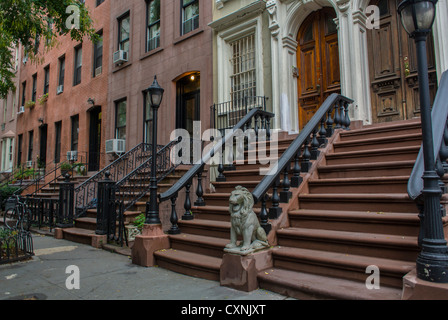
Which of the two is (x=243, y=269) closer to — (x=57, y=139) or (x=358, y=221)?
(x=358, y=221)

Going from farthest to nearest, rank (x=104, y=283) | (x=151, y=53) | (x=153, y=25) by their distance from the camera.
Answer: (x=153, y=25), (x=151, y=53), (x=104, y=283)

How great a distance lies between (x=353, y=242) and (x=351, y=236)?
82mm

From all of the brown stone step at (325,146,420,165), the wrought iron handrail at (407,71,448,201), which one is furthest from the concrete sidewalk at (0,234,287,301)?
the brown stone step at (325,146,420,165)

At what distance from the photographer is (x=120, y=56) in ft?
46.6

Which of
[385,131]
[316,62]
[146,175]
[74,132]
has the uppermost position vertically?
[316,62]

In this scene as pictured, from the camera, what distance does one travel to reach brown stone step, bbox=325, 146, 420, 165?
5.42 meters

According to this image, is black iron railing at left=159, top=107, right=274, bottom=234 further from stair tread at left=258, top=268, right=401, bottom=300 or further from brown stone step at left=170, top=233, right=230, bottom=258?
stair tread at left=258, top=268, right=401, bottom=300

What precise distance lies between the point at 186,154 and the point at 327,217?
6.56 m

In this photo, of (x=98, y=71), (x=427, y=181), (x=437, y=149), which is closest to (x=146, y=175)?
(x=98, y=71)

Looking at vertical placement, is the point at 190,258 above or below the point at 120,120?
below

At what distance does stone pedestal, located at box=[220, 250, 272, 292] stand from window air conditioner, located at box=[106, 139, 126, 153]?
34.6 feet

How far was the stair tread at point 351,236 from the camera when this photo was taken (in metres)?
3.79
